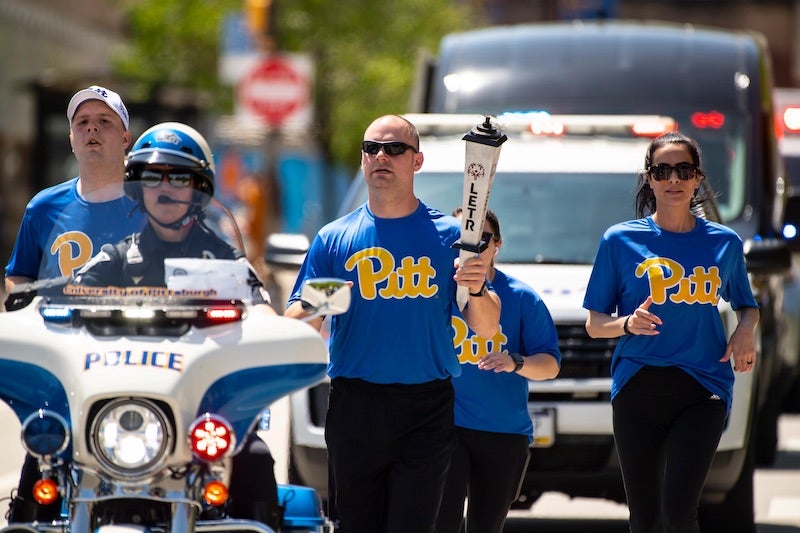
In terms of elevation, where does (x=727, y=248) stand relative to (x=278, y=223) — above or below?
below

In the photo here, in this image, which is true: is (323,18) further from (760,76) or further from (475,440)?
(475,440)

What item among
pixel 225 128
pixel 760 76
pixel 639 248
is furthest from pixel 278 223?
pixel 639 248

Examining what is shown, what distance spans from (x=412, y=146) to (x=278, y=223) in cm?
2198

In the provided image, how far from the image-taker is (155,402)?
15.4 ft

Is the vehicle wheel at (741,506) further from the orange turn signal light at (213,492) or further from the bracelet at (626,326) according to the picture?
the orange turn signal light at (213,492)

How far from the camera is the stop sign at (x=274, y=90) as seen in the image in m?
20.4

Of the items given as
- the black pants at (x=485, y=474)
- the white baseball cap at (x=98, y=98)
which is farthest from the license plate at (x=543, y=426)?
the white baseball cap at (x=98, y=98)

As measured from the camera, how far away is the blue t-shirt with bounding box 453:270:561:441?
21.4 feet

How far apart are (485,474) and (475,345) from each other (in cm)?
51

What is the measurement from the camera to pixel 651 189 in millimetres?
6910

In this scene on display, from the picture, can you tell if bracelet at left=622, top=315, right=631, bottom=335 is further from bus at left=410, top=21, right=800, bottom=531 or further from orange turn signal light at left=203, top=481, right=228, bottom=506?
bus at left=410, top=21, right=800, bottom=531

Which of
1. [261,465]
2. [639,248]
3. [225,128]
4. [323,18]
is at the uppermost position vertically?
[323,18]

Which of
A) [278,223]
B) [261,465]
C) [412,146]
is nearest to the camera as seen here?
[261,465]

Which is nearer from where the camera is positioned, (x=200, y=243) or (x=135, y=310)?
(x=135, y=310)
